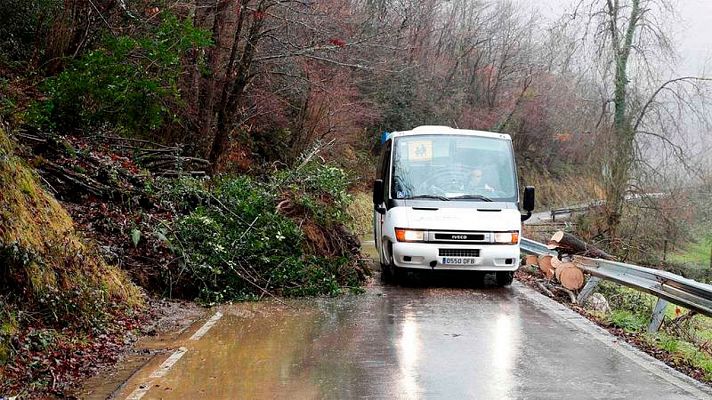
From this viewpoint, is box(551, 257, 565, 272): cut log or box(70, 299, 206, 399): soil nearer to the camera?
box(70, 299, 206, 399): soil

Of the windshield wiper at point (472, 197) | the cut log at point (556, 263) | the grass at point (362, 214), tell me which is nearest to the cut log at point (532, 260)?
the cut log at point (556, 263)

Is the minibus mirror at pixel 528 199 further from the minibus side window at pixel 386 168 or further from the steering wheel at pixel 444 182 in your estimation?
the minibus side window at pixel 386 168

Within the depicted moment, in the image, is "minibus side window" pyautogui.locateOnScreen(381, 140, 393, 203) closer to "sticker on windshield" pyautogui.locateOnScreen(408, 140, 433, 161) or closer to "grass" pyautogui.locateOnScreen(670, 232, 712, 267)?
"sticker on windshield" pyautogui.locateOnScreen(408, 140, 433, 161)

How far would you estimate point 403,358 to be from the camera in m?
7.50

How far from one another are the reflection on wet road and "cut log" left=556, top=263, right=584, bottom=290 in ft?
8.47

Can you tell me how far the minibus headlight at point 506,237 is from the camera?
12.3 m

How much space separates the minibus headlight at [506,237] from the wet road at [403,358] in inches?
64.0

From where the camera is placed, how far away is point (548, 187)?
188 feet

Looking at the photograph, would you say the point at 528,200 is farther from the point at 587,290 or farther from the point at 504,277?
the point at 587,290

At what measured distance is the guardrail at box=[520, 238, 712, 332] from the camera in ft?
28.2

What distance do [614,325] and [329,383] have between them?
16.9ft

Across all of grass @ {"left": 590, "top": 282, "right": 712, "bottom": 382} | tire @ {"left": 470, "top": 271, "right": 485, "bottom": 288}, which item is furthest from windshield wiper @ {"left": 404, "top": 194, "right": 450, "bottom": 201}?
grass @ {"left": 590, "top": 282, "right": 712, "bottom": 382}

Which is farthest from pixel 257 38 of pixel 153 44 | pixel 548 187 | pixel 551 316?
pixel 548 187

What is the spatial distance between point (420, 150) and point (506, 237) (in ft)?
7.69
